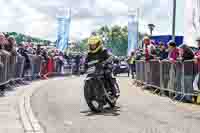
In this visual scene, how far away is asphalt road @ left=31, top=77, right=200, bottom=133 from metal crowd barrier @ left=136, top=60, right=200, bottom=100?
23.7 inches

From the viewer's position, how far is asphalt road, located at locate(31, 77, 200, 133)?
9727mm

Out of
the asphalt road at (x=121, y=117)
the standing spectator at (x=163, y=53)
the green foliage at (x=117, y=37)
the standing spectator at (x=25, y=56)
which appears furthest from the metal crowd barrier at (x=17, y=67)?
the green foliage at (x=117, y=37)

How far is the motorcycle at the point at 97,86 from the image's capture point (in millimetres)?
12164

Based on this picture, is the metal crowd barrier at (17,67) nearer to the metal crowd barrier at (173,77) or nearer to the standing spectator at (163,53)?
the metal crowd barrier at (173,77)

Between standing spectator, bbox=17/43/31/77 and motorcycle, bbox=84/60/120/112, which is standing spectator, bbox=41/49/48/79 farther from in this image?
motorcycle, bbox=84/60/120/112

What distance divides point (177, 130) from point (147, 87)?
415 inches

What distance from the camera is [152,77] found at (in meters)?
19.0

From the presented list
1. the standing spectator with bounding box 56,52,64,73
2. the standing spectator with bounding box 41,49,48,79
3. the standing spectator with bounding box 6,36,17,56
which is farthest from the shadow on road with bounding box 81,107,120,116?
the standing spectator with bounding box 56,52,64,73

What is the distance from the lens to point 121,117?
37.2 feet

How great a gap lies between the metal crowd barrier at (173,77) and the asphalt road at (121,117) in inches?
23.7

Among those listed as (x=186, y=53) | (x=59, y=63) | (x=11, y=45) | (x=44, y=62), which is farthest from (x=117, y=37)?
(x=186, y=53)

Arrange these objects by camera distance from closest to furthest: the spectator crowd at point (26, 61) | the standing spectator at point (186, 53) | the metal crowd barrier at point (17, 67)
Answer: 1. the standing spectator at point (186, 53)
2. the metal crowd barrier at point (17, 67)
3. the spectator crowd at point (26, 61)

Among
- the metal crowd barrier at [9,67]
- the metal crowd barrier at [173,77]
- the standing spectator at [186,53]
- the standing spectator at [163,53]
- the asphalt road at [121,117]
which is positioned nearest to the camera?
the asphalt road at [121,117]

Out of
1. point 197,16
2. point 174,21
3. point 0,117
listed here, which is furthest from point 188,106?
point 174,21
